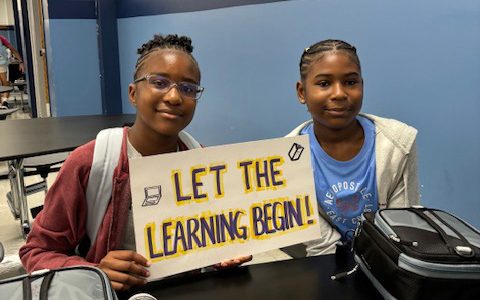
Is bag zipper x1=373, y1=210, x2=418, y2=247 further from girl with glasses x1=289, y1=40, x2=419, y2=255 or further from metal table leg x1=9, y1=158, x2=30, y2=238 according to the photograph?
metal table leg x1=9, y1=158, x2=30, y2=238

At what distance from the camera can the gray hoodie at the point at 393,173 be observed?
1.36 meters

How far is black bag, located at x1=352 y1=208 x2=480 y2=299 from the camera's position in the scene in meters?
0.82

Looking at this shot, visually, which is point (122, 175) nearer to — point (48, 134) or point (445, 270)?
point (445, 270)

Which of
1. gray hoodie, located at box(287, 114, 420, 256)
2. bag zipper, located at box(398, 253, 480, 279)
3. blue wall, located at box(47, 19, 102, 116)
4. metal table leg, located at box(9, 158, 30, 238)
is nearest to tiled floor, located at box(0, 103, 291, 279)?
metal table leg, located at box(9, 158, 30, 238)

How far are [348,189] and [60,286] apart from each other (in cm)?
83

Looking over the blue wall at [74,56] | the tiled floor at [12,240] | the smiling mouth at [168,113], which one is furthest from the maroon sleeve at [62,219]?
the blue wall at [74,56]

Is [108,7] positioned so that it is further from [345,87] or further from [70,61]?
[345,87]

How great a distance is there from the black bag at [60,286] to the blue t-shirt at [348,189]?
0.72 meters

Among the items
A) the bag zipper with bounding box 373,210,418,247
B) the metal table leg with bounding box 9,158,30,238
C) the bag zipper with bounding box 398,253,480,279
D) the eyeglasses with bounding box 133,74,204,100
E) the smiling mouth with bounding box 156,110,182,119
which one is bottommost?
the metal table leg with bounding box 9,158,30,238

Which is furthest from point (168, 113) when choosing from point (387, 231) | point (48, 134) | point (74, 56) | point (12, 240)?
point (74, 56)

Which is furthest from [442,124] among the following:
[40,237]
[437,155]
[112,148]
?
[40,237]

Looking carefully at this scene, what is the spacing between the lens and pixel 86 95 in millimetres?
4895

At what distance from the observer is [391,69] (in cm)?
201

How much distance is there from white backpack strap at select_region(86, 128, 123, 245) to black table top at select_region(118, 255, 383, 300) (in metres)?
0.24
